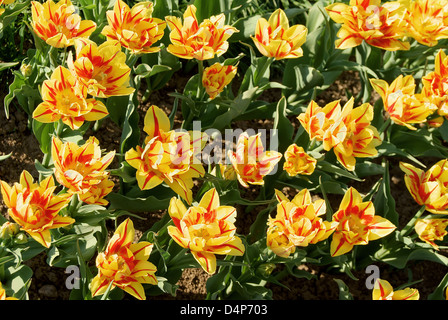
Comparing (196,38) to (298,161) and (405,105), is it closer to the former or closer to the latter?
(298,161)

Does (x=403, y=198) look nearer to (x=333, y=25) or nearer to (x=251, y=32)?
(x=333, y=25)

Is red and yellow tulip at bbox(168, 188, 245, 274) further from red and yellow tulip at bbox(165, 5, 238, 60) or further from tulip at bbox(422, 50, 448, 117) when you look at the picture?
tulip at bbox(422, 50, 448, 117)

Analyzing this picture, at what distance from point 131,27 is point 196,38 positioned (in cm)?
21

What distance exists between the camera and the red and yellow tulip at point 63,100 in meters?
1.74

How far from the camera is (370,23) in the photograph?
213cm

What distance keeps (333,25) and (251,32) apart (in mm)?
334

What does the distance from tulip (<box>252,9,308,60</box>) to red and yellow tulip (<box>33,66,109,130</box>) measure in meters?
0.64

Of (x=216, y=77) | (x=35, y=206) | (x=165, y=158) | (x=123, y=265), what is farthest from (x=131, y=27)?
(x=123, y=265)

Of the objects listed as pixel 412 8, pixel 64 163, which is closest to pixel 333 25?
pixel 412 8

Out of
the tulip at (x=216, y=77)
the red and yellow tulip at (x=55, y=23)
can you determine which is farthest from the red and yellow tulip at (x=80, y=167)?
the tulip at (x=216, y=77)

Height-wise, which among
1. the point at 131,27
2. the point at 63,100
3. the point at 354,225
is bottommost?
the point at 354,225

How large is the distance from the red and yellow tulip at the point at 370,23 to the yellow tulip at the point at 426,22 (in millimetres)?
72

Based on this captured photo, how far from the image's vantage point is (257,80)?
2346 mm
